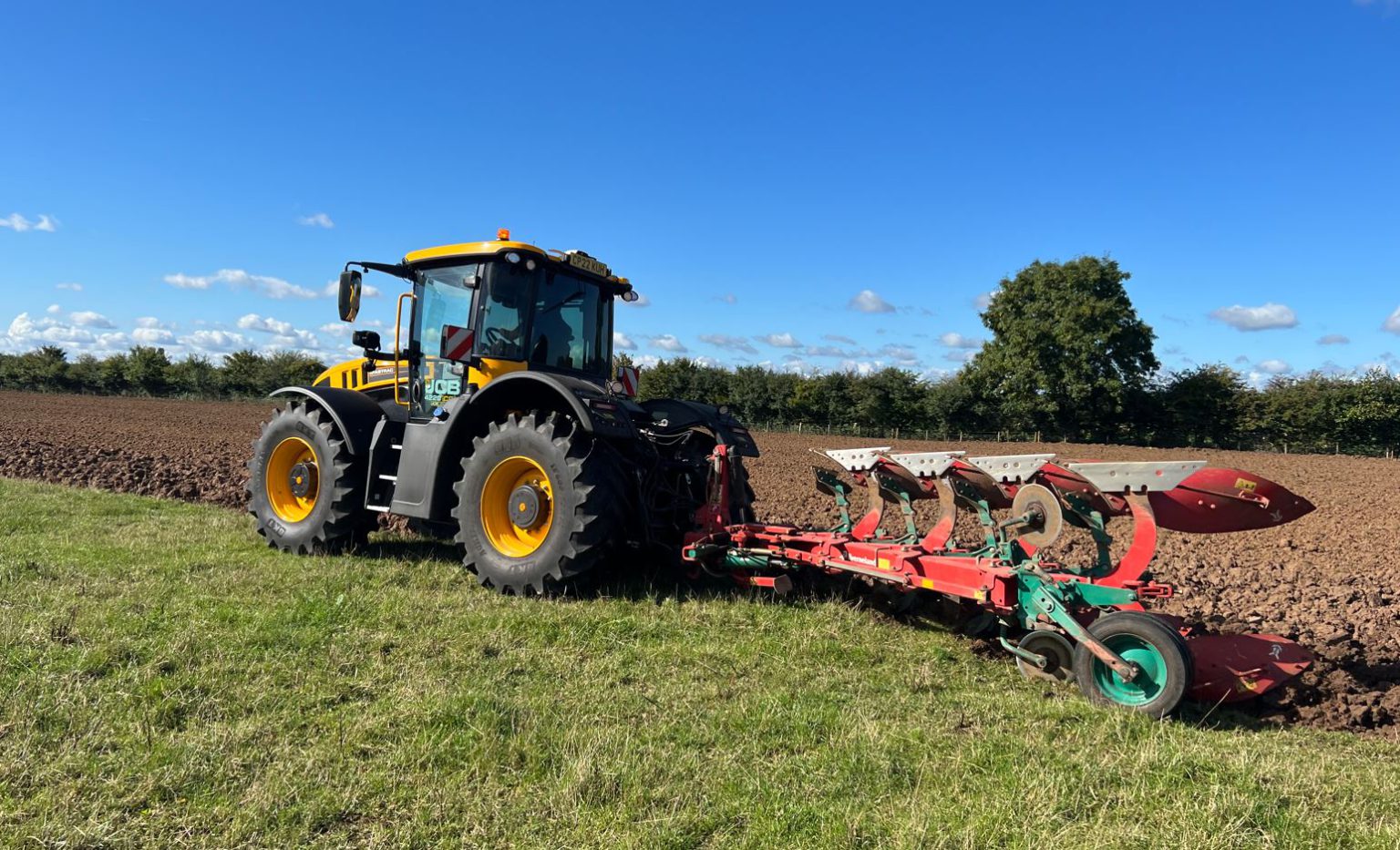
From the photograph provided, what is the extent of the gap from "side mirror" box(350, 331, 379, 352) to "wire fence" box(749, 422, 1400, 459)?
37.1 metres

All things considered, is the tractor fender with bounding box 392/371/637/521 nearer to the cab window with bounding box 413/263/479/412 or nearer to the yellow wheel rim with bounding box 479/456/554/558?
the cab window with bounding box 413/263/479/412

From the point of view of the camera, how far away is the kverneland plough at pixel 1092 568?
3.98 metres

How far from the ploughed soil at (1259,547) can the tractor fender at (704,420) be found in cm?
348

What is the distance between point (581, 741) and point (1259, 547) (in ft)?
33.0

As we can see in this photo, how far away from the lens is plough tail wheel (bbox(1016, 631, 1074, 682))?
14.2ft

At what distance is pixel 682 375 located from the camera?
47750mm

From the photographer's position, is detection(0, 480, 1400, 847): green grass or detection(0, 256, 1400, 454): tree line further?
detection(0, 256, 1400, 454): tree line

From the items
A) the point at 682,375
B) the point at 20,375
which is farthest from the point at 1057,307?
the point at 20,375

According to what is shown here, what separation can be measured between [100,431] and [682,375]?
3038 centimetres

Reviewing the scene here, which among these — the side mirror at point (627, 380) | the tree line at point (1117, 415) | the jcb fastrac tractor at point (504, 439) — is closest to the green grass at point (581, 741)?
the jcb fastrac tractor at point (504, 439)

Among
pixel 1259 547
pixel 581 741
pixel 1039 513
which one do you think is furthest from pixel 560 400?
pixel 1259 547

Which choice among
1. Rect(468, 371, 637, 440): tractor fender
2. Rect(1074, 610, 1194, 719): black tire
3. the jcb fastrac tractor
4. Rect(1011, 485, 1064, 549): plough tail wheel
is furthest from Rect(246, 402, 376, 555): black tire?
Rect(1074, 610, 1194, 719): black tire

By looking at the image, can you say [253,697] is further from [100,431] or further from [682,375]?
[682,375]

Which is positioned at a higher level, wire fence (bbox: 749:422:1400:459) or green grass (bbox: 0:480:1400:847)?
wire fence (bbox: 749:422:1400:459)
